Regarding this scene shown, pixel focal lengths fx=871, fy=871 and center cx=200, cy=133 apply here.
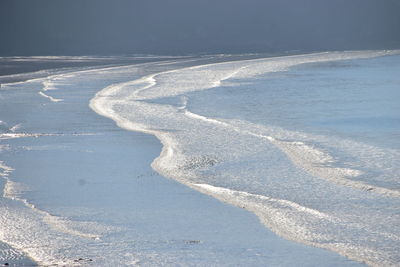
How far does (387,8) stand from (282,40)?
1130 inches

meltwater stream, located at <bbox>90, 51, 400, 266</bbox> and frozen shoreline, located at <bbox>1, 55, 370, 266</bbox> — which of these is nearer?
frozen shoreline, located at <bbox>1, 55, 370, 266</bbox>

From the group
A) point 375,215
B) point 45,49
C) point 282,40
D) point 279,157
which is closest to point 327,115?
point 279,157

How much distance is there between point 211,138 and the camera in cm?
1199

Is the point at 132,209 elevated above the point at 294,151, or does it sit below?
above

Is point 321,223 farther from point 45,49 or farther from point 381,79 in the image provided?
point 45,49

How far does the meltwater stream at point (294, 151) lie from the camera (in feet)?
23.1

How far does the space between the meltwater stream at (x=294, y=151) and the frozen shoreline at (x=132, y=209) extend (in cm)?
25

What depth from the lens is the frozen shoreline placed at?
6.26m

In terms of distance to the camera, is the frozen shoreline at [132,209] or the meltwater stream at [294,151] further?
the meltwater stream at [294,151]

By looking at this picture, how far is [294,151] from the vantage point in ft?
34.7

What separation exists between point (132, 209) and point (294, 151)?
11.0 feet

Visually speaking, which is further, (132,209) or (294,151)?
(294,151)

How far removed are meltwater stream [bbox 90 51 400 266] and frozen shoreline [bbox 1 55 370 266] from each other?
0.83 feet

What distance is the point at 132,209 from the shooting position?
7.73 meters
